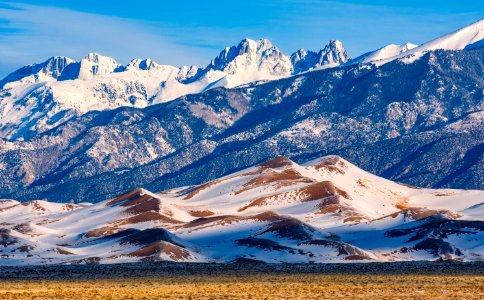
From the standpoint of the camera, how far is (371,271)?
403 feet

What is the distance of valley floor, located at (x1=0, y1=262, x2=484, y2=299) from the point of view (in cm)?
9000

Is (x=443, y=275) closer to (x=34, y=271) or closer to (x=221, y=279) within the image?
(x=221, y=279)

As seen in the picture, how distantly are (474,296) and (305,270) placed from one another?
46434 millimetres

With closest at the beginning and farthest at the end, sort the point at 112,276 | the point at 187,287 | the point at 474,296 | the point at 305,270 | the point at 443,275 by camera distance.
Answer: the point at 474,296, the point at 187,287, the point at 443,275, the point at 112,276, the point at 305,270

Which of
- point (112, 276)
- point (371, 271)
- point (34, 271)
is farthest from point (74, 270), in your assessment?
point (371, 271)

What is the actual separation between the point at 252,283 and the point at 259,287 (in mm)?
5600

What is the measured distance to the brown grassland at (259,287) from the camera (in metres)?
89.1

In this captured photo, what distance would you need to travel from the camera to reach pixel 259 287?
99.1m

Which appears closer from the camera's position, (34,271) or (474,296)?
(474,296)

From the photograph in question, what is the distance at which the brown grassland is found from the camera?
89.1 meters

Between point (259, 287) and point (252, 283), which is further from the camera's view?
point (252, 283)

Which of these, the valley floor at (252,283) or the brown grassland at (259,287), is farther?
the valley floor at (252,283)

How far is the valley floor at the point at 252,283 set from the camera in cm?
9000

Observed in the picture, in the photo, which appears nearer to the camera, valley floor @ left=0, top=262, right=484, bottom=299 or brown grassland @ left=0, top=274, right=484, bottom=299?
brown grassland @ left=0, top=274, right=484, bottom=299
